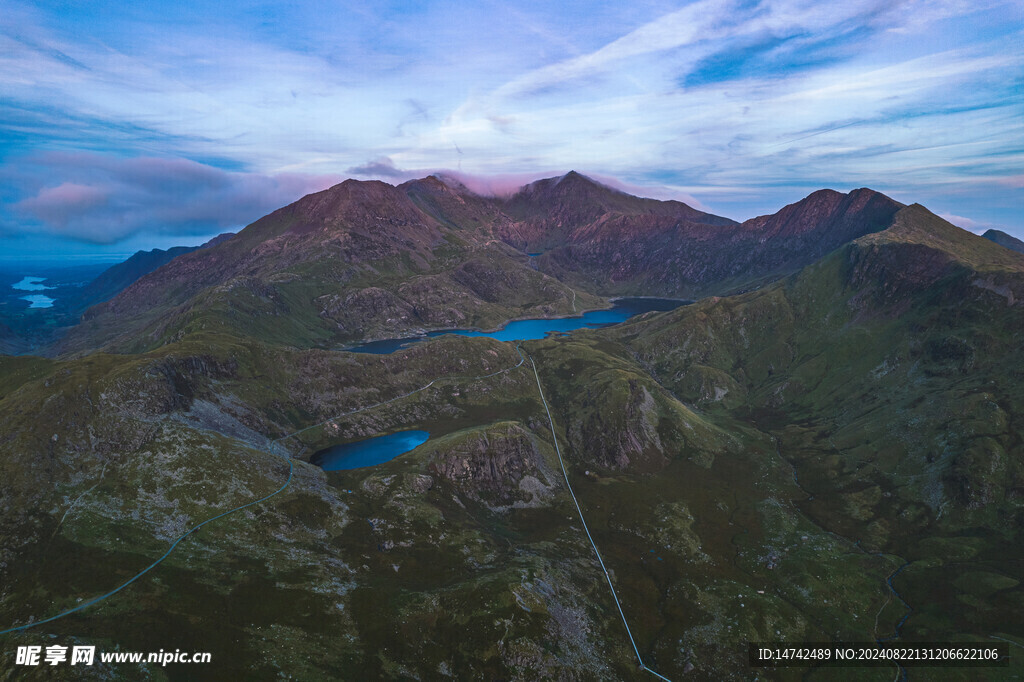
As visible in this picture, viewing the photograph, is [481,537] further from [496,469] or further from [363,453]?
[363,453]

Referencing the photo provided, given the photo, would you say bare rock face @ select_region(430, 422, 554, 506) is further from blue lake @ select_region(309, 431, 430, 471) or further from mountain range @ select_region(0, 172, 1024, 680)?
blue lake @ select_region(309, 431, 430, 471)

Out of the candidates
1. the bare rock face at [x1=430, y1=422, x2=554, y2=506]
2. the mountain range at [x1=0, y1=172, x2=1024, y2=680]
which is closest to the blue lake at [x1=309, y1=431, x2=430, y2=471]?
the mountain range at [x1=0, y1=172, x2=1024, y2=680]

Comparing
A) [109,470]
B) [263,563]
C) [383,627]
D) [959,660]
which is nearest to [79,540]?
[109,470]

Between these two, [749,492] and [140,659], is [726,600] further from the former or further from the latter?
[140,659]

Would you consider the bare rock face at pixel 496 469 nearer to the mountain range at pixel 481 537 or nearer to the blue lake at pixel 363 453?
the mountain range at pixel 481 537

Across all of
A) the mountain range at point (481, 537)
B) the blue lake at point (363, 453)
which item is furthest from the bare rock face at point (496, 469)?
the blue lake at point (363, 453)

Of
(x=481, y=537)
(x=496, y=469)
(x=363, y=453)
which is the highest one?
(x=363, y=453)

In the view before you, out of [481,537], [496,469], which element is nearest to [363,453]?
Answer: [496,469]
